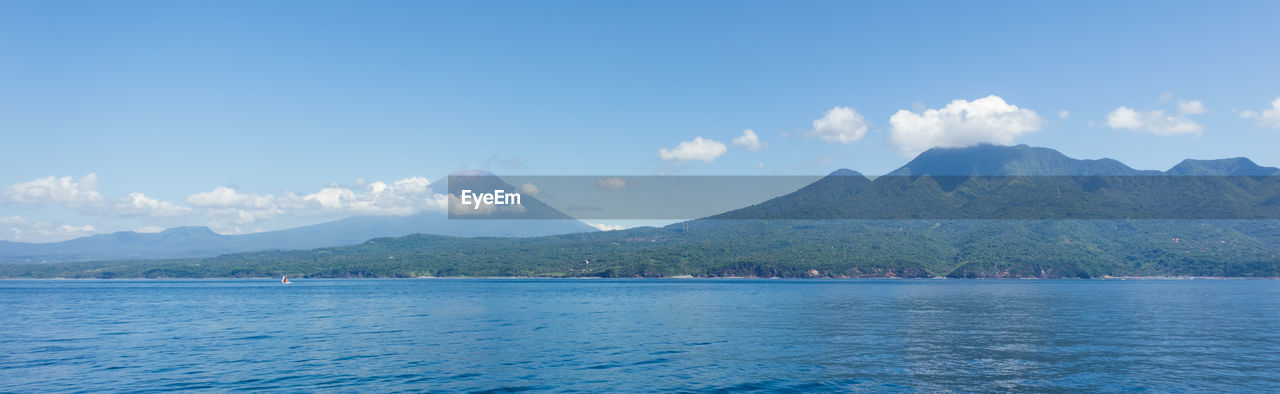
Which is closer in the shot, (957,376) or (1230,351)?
(957,376)

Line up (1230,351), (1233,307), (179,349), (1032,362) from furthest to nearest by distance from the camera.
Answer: (1233,307)
(179,349)
(1230,351)
(1032,362)

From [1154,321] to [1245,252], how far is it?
7538 inches

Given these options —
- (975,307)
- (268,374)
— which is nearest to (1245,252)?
(975,307)

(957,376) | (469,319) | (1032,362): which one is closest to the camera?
(957,376)

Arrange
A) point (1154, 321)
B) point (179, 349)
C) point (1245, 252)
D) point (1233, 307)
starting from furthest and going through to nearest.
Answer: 1. point (1245, 252)
2. point (1233, 307)
3. point (1154, 321)
4. point (179, 349)

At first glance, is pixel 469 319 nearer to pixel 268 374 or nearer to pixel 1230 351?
pixel 268 374

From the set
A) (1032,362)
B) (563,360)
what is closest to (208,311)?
(563,360)

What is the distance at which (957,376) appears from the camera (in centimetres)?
2892

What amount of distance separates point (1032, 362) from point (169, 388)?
38.5m

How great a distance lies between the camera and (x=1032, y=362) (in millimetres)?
32594

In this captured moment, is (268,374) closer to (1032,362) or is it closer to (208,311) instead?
(1032,362)

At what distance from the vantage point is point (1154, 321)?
53562 millimetres

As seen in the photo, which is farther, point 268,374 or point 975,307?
point 975,307

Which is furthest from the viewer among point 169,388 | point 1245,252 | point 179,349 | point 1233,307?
point 1245,252
